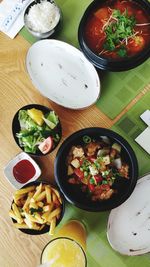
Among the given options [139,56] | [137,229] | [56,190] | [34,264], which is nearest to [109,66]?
[139,56]

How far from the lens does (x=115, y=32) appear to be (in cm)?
179

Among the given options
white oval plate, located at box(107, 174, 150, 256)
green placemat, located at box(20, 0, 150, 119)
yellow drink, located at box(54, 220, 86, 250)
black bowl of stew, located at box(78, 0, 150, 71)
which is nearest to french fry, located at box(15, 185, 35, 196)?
yellow drink, located at box(54, 220, 86, 250)

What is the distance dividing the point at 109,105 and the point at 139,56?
26 centimetres

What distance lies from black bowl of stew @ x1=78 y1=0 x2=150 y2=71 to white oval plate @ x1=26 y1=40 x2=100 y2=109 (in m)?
0.07

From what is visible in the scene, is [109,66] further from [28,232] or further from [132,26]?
[28,232]

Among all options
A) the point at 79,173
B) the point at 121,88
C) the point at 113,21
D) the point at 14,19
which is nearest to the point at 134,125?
the point at 121,88

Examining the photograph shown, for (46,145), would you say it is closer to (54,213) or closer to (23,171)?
(23,171)

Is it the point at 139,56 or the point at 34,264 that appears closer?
the point at 139,56

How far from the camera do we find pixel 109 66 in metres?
1.73

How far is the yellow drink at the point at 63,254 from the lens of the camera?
5.57ft

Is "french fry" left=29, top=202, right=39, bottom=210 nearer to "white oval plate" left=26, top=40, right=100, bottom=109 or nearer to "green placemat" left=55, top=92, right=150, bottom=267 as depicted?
"green placemat" left=55, top=92, right=150, bottom=267

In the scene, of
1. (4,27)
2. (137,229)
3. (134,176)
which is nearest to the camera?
(134,176)

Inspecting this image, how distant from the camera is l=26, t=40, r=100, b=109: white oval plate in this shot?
1.84 meters

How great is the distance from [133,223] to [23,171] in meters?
0.51
